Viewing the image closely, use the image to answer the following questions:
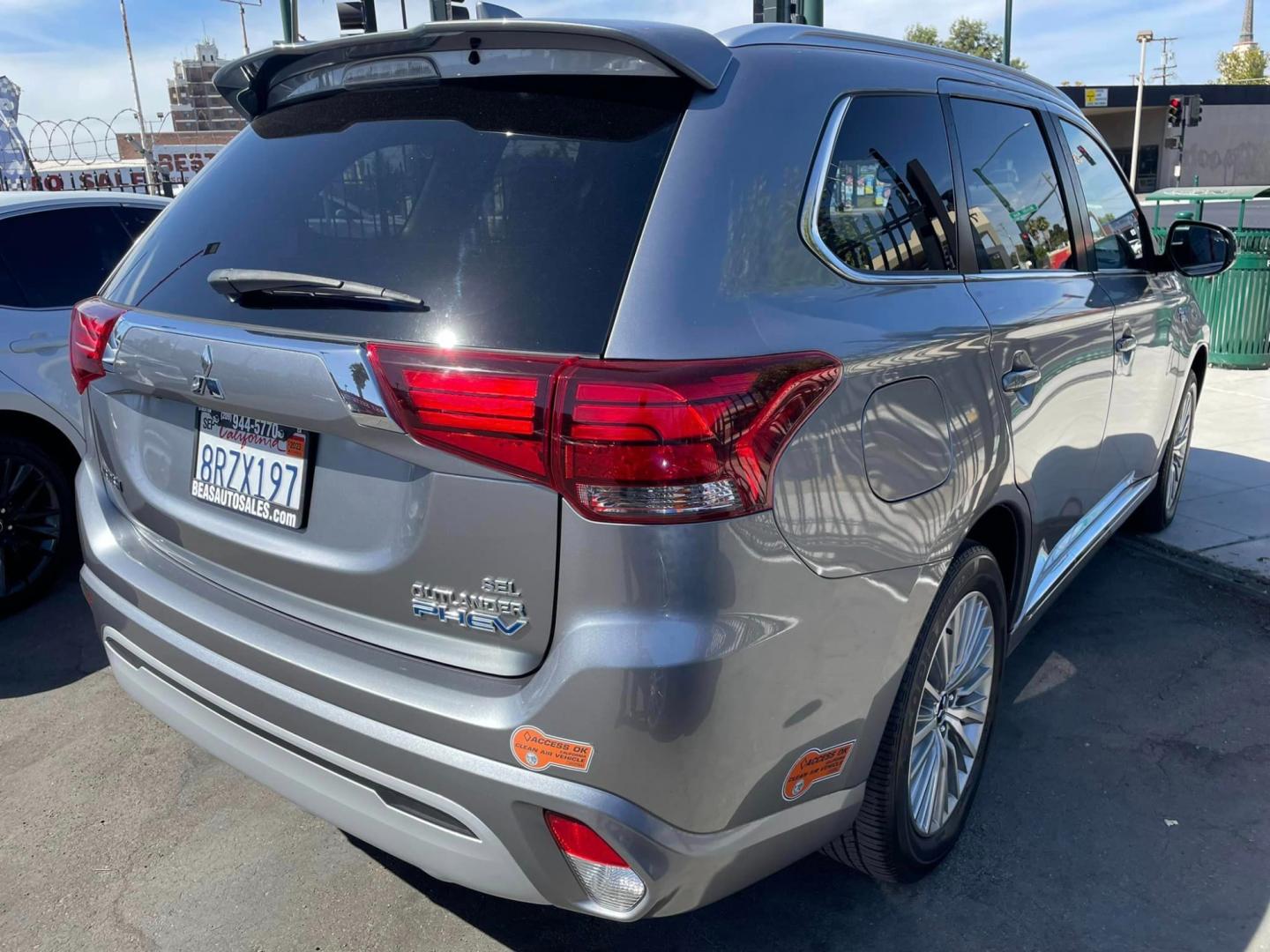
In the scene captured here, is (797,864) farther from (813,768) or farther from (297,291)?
(297,291)

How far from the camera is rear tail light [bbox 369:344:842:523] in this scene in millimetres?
1638

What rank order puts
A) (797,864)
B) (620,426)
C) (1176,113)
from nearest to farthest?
1. (620,426)
2. (797,864)
3. (1176,113)

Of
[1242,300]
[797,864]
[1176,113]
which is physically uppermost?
[1176,113]

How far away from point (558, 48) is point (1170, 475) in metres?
4.25

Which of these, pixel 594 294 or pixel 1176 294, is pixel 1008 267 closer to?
pixel 594 294

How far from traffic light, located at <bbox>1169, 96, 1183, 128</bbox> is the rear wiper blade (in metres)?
25.5

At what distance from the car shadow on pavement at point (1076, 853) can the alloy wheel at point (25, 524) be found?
2599 millimetres

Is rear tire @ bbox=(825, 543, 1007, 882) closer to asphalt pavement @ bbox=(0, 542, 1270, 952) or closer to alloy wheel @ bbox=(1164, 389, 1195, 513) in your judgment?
asphalt pavement @ bbox=(0, 542, 1270, 952)

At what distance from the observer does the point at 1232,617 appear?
4242 millimetres

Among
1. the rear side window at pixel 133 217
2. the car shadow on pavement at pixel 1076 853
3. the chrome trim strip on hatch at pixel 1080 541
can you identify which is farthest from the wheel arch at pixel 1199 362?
the rear side window at pixel 133 217

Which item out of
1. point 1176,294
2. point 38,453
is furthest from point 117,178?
point 1176,294

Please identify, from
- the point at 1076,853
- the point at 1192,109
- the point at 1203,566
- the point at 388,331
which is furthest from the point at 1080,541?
the point at 1192,109

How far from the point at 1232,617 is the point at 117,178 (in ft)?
108

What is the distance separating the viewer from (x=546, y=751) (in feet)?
5.65
